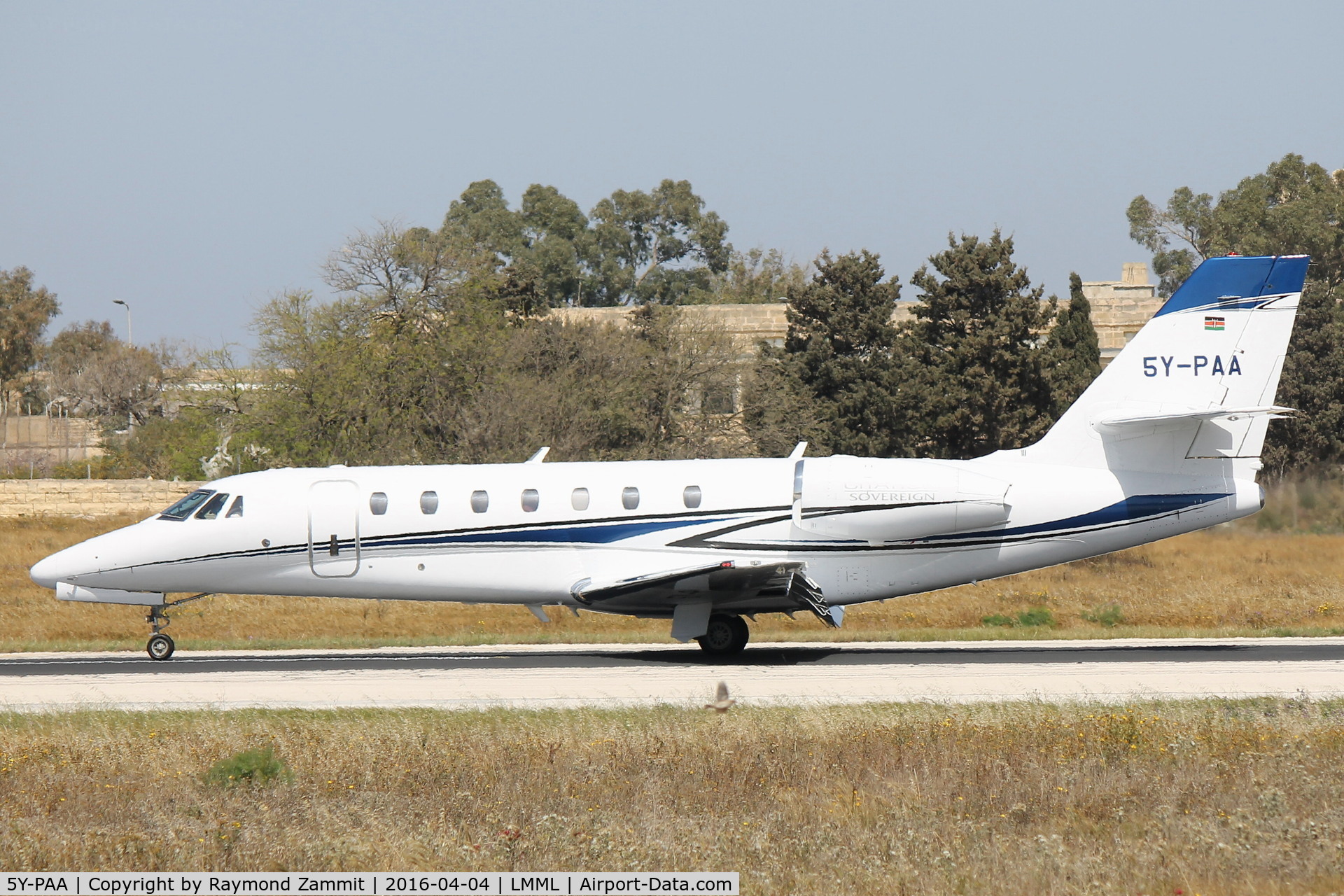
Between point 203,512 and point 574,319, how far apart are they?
117 ft

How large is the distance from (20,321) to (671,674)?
8991cm

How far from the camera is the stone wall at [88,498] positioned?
43.5 m

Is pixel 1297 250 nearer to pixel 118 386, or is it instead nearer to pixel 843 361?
pixel 843 361

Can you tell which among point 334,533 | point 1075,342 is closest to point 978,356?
point 1075,342

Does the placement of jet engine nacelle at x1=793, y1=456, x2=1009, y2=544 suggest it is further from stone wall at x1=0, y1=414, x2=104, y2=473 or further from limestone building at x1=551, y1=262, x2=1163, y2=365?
stone wall at x1=0, y1=414, x2=104, y2=473

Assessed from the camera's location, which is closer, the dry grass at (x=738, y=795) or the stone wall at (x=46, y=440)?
the dry grass at (x=738, y=795)


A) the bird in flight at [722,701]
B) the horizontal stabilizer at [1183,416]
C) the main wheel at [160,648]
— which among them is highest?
the horizontal stabilizer at [1183,416]

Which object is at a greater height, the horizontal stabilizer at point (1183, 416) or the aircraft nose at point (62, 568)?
the horizontal stabilizer at point (1183, 416)

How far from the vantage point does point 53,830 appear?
372 inches

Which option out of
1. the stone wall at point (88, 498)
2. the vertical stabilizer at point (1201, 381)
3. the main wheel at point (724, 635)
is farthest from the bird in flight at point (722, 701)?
the stone wall at point (88, 498)

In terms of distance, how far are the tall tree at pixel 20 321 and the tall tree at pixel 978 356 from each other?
227 ft

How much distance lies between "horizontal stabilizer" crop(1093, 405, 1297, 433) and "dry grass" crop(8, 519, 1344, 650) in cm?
448

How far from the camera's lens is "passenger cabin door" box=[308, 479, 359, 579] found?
2002 cm

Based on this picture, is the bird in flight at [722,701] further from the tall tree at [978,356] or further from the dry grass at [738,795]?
the tall tree at [978,356]
